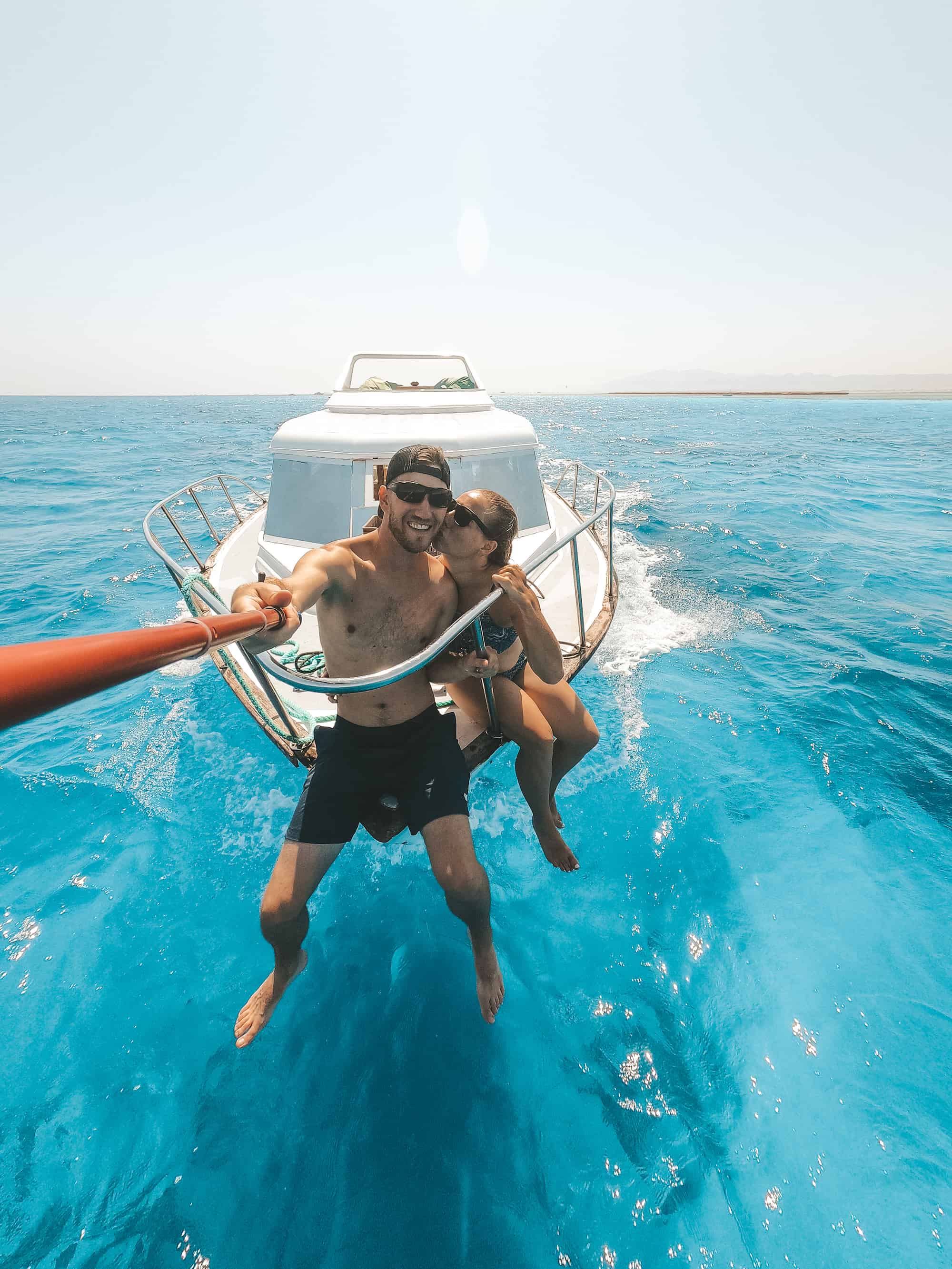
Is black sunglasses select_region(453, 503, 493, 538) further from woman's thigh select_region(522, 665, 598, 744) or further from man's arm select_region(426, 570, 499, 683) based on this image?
woman's thigh select_region(522, 665, 598, 744)

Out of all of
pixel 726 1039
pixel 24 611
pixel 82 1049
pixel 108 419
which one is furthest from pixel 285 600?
pixel 108 419

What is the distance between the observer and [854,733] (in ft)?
18.8

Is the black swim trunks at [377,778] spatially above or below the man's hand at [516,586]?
below

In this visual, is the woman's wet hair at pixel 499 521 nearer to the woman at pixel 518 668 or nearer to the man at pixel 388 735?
the woman at pixel 518 668

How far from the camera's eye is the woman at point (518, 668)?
259 cm

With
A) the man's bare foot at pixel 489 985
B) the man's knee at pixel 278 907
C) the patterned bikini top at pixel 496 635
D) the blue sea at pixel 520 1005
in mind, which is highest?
the patterned bikini top at pixel 496 635

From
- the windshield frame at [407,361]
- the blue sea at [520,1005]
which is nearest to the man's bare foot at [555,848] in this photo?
the blue sea at [520,1005]

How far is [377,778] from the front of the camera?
2.78 m

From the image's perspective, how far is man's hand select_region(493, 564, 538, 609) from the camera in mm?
2381

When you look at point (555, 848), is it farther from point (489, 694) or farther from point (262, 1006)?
point (262, 1006)

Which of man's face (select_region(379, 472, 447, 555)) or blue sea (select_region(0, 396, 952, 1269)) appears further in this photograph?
blue sea (select_region(0, 396, 952, 1269))

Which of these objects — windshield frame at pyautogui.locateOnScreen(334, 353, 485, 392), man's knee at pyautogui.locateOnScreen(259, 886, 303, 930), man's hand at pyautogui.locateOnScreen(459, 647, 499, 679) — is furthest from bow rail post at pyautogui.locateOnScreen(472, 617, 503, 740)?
windshield frame at pyautogui.locateOnScreen(334, 353, 485, 392)

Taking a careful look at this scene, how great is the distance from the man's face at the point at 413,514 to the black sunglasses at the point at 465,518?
9 centimetres

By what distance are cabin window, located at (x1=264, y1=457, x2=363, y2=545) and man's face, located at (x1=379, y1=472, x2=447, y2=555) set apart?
3.20 meters
